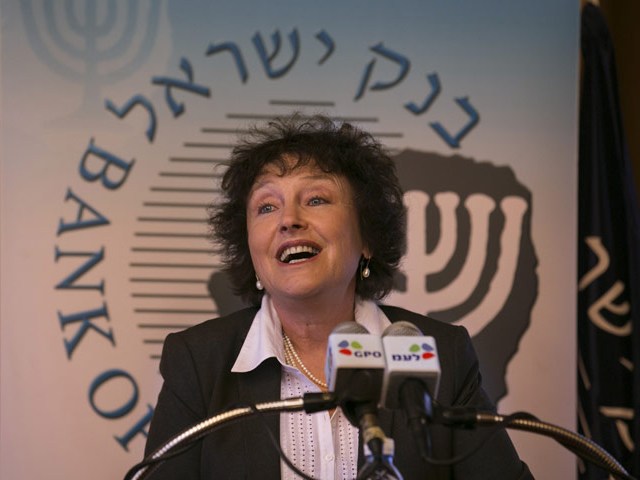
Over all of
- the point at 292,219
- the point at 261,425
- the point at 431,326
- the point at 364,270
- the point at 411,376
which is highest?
the point at 292,219

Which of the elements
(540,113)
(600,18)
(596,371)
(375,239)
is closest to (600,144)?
(540,113)

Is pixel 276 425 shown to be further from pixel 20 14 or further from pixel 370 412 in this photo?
pixel 20 14

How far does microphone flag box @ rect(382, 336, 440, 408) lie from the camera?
1.23 m

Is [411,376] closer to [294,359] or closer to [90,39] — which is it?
[294,359]

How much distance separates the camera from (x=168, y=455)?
1410 millimetres

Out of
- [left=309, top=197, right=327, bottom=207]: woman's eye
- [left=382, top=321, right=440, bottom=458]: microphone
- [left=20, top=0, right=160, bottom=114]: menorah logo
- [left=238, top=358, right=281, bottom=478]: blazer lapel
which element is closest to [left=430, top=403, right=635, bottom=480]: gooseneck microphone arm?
[left=382, top=321, right=440, bottom=458]: microphone

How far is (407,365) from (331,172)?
1100 millimetres

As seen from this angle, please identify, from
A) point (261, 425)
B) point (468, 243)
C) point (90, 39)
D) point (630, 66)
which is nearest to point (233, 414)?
point (261, 425)

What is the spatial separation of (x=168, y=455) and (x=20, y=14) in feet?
6.36

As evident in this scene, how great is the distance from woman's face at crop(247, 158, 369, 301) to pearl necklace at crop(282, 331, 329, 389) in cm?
15

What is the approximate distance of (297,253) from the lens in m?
2.13

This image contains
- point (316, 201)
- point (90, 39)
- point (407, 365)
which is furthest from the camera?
point (90, 39)

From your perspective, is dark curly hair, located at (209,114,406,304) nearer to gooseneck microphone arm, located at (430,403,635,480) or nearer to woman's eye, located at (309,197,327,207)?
woman's eye, located at (309,197,327,207)

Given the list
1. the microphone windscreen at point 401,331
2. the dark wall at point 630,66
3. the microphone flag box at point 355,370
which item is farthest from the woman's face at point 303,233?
the dark wall at point 630,66
